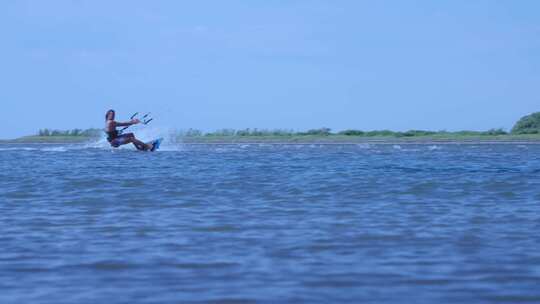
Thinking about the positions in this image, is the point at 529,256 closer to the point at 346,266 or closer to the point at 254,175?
the point at 346,266

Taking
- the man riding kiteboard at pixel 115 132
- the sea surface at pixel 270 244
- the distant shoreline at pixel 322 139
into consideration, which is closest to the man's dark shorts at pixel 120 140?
the man riding kiteboard at pixel 115 132

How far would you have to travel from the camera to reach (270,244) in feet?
32.7

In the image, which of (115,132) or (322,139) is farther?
(322,139)

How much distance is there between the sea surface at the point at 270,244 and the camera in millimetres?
7750

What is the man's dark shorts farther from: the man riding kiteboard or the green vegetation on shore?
the green vegetation on shore

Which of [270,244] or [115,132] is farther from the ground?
[115,132]

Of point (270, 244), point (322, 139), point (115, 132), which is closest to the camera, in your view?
point (270, 244)

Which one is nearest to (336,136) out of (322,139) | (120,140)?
(322,139)

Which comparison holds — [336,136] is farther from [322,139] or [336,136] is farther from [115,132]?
[115,132]

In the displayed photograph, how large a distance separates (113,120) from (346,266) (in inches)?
1134

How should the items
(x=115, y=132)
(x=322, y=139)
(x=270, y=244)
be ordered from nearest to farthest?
(x=270, y=244) < (x=115, y=132) < (x=322, y=139)

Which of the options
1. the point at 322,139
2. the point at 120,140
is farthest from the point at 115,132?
the point at 322,139

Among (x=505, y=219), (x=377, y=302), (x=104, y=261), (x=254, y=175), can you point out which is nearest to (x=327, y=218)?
(x=505, y=219)

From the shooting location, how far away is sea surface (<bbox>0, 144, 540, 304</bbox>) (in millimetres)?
7750
